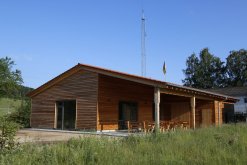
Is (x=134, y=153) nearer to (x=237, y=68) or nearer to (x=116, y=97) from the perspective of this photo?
(x=116, y=97)

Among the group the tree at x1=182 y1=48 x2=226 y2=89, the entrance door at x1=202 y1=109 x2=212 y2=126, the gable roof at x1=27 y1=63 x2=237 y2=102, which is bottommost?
the entrance door at x1=202 y1=109 x2=212 y2=126

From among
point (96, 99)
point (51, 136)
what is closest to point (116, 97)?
point (96, 99)

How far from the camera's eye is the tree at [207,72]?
65.1 m

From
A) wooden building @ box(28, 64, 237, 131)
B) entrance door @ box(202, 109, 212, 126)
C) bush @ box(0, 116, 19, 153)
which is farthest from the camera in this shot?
entrance door @ box(202, 109, 212, 126)

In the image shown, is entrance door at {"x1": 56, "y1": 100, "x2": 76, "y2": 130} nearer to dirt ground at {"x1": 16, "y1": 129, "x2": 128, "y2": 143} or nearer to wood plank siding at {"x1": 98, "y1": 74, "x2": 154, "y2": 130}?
wood plank siding at {"x1": 98, "y1": 74, "x2": 154, "y2": 130}

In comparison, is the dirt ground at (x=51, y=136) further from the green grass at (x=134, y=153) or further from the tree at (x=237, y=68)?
the tree at (x=237, y=68)

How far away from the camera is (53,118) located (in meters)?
24.5

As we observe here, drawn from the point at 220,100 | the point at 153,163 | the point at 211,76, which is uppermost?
the point at 211,76

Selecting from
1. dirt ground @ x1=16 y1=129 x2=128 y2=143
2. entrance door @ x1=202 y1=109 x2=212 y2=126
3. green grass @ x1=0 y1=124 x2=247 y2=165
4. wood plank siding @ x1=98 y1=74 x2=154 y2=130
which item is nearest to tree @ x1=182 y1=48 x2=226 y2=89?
entrance door @ x1=202 y1=109 x2=212 y2=126

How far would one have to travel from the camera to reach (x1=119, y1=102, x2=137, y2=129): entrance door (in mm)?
23516

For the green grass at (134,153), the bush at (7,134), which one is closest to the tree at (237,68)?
the green grass at (134,153)

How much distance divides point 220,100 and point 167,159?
23.8m

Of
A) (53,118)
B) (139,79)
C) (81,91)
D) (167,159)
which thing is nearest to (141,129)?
(139,79)

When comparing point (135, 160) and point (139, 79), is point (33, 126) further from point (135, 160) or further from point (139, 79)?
point (135, 160)
